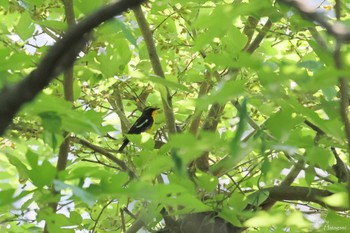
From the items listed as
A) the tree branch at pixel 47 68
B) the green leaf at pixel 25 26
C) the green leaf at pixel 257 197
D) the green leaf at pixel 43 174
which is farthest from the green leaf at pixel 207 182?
the tree branch at pixel 47 68

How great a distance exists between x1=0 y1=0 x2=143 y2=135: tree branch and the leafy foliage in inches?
3.8

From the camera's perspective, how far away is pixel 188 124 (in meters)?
3.52

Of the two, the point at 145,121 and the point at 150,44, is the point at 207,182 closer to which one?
the point at 150,44

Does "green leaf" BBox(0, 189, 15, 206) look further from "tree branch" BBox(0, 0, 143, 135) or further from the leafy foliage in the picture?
"tree branch" BBox(0, 0, 143, 135)

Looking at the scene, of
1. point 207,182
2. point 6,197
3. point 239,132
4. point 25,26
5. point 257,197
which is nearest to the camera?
point 239,132

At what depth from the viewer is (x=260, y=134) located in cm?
151

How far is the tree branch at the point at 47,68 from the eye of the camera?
2.36 ft

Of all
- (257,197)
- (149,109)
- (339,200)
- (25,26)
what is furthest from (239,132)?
(149,109)

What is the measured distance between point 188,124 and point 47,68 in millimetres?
2804

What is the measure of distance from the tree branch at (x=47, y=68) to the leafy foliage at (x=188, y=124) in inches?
3.8

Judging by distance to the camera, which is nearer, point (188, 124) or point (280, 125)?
point (280, 125)

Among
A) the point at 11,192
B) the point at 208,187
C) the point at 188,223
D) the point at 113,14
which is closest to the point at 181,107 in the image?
the point at 188,223

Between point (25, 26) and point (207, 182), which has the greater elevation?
point (25, 26)

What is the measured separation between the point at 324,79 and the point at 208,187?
1.12m
